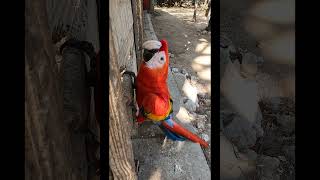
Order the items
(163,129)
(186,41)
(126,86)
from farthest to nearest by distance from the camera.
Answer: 1. (186,41)
2. (163,129)
3. (126,86)

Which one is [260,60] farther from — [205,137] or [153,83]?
[205,137]

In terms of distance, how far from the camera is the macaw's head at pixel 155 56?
1977 mm

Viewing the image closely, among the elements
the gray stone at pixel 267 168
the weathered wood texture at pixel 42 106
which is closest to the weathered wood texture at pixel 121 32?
the weathered wood texture at pixel 42 106

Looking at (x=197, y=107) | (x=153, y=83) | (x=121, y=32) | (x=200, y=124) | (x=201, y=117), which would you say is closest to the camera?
(x=121, y=32)

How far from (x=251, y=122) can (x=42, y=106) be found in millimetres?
282

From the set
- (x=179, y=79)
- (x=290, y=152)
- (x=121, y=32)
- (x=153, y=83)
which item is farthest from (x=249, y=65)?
(x=179, y=79)

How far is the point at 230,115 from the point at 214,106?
0.08ft

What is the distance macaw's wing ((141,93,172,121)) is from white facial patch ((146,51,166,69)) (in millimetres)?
168

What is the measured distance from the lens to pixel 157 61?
1.99 metres

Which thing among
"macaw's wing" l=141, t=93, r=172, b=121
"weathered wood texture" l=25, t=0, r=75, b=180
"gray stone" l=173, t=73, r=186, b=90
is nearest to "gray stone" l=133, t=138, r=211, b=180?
"macaw's wing" l=141, t=93, r=172, b=121

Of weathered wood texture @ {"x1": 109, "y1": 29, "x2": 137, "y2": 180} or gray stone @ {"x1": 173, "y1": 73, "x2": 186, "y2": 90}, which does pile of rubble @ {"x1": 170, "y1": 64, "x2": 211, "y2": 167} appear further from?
weathered wood texture @ {"x1": 109, "y1": 29, "x2": 137, "y2": 180}

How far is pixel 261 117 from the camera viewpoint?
455 millimetres

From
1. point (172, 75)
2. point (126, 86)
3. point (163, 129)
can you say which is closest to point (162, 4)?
point (172, 75)
